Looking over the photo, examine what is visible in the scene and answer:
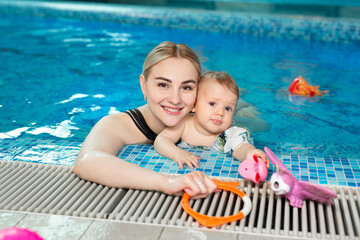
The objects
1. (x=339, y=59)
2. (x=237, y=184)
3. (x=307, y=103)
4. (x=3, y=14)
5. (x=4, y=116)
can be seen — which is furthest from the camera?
(x=3, y=14)

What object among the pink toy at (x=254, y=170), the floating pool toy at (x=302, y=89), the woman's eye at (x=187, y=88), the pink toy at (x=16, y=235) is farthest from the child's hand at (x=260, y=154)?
the floating pool toy at (x=302, y=89)

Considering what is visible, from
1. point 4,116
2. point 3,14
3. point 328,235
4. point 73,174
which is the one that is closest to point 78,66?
point 4,116

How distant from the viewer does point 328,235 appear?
7.18ft

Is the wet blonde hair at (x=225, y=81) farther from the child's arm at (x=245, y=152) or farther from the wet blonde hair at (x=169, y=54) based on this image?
the child's arm at (x=245, y=152)

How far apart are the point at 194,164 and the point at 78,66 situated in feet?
15.1

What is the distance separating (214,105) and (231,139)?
276 mm

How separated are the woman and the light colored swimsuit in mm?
342

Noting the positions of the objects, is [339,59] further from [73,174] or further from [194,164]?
[73,174]

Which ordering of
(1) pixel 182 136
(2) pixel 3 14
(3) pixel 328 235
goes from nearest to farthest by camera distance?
(3) pixel 328 235
(1) pixel 182 136
(2) pixel 3 14

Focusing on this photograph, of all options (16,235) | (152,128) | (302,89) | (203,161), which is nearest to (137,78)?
(302,89)

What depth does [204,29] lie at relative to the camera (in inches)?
413

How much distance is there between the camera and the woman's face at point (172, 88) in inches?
120

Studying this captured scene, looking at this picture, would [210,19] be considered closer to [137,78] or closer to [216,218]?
[137,78]

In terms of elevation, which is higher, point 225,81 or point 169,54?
point 169,54
